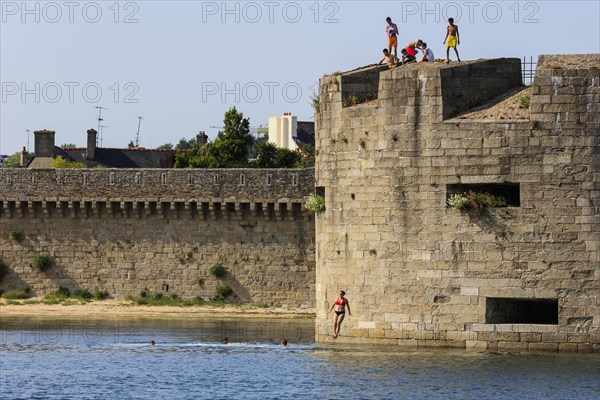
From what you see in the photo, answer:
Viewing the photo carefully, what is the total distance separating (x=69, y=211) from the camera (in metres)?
56.3

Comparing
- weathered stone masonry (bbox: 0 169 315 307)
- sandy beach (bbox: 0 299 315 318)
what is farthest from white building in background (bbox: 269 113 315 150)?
sandy beach (bbox: 0 299 315 318)

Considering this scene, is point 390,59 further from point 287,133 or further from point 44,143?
point 287,133

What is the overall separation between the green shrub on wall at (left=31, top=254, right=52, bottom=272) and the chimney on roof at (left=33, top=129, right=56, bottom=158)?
2115 centimetres

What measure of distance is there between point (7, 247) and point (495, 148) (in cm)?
2552

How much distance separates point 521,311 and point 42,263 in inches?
915

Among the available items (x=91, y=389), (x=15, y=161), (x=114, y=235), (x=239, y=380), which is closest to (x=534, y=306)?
(x=239, y=380)

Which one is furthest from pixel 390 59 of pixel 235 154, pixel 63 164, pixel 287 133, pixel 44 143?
pixel 287 133

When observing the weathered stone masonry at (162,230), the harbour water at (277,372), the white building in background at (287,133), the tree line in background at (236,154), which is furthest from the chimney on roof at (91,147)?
the harbour water at (277,372)

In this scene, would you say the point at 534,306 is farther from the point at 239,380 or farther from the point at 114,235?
the point at 114,235

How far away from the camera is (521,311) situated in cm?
3659

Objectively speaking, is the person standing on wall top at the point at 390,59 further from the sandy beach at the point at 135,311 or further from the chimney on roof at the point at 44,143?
the chimney on roof at the point at 44,143

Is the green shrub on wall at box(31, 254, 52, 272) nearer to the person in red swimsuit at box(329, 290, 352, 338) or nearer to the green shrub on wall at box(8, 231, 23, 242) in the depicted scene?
the green shrub on wall at box(8, 231, 23, 242)

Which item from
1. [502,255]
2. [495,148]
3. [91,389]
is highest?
[495,148]

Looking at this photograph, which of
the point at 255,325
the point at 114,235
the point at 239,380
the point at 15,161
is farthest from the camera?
Answer: the point at 15,161
